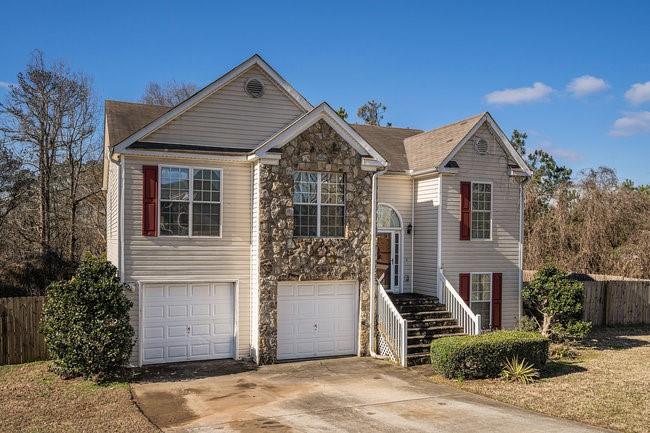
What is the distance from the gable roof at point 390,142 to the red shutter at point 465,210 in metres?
1.98

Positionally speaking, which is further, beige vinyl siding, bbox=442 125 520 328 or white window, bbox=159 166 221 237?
beige vinyl siding, bbox=442 125 520 328

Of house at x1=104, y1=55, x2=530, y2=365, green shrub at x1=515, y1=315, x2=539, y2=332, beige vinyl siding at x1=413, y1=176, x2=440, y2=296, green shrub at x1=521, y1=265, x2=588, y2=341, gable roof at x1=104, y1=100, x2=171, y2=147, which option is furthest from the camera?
green shrub at x1=515, y1=315, x2=539, y2=332

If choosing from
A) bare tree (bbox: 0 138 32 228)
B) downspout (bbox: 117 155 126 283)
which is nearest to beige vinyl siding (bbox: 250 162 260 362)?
downspout (bbox: 117 155 126 283)

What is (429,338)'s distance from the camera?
50.3ft

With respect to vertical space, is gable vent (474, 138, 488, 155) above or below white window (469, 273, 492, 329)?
above

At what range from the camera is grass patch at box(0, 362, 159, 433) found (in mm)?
9320

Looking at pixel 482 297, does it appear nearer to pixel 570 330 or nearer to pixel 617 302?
pixel 570 330

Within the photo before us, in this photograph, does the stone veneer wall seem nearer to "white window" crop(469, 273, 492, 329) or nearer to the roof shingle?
the roof shingle

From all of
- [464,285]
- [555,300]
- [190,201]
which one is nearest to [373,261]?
[464,285]

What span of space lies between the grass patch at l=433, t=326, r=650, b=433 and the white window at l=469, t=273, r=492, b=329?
9.28 ft

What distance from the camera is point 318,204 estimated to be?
15.2 meters

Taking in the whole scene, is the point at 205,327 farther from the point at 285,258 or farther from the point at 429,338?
the point at 429,338

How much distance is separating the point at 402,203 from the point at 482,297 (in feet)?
13.0

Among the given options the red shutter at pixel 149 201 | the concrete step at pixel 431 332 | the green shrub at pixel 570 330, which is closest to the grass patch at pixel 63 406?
the red shutter at pixel 149 201
